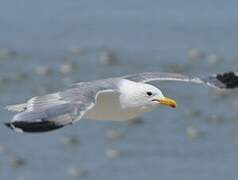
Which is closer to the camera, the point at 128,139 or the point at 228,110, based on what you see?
the point at 128,139

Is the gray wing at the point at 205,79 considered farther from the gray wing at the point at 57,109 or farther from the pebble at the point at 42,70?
the pebble at the point at 42,70

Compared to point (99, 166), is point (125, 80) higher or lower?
higher

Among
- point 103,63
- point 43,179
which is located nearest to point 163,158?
point 43,179

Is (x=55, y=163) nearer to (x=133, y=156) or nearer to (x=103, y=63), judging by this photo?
(x=133, y=156)

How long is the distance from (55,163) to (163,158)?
4.40 feet

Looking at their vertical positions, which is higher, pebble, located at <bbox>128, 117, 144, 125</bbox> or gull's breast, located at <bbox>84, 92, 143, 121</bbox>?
gull's breast, located at <bbox>84, 92, 143, 121</bbox>

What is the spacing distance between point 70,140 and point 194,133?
168cm

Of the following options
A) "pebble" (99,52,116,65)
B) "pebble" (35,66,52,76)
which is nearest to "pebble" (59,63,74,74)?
"pebble" (35,66,52,76)

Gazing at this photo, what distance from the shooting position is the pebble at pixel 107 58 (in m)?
19.2

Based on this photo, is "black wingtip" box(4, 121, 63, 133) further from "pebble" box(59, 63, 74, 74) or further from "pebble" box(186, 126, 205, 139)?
"pebble" box(59, 63, 74, 74)

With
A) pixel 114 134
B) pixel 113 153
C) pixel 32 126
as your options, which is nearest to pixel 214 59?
pixel 114 134

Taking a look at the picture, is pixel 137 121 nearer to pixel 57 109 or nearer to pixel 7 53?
pixel 7 53

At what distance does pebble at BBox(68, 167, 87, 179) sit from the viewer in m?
15.4

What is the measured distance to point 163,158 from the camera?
15883 mm
